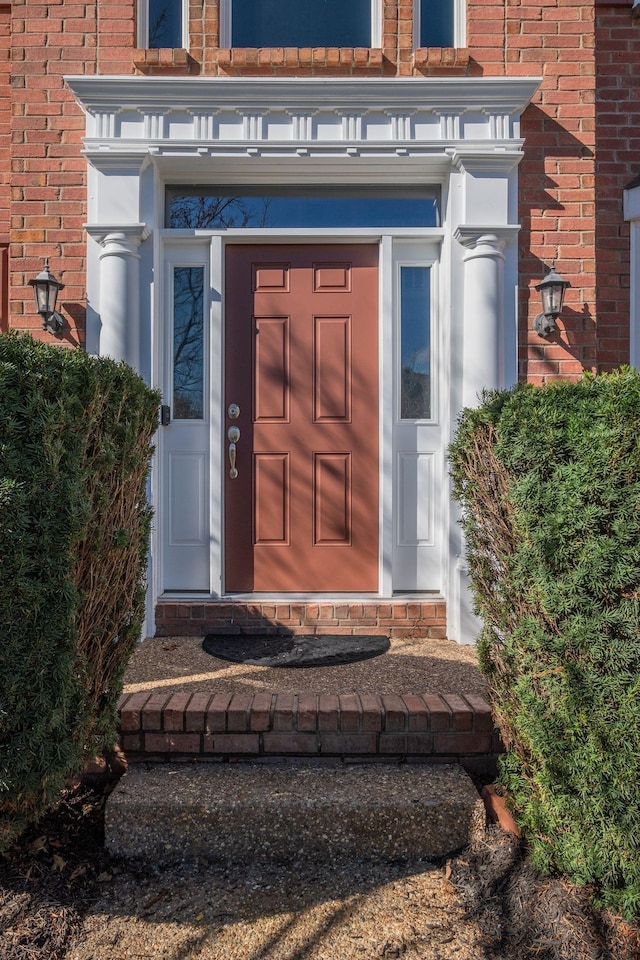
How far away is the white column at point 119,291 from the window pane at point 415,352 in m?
1.53

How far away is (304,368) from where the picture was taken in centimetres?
343

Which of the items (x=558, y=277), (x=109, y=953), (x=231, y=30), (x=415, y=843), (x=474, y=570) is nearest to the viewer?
(x=109, y=953)

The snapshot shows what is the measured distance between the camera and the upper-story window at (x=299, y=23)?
3.39 meters

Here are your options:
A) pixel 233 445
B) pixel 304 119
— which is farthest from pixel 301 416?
pixel 304 119

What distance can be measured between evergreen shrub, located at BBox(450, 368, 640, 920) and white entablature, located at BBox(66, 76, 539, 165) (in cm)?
215

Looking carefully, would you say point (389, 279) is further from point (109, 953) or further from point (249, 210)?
point (109, 953)

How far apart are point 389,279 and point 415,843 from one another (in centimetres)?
278

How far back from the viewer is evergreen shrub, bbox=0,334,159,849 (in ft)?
5.05

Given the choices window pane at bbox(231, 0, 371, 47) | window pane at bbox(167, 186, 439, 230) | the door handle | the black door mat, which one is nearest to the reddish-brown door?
the door handle

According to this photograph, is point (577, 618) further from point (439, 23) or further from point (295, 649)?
point (439, 23)

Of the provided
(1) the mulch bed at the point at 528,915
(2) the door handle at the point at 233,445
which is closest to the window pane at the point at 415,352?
(2) the door handle at the point at 233,445

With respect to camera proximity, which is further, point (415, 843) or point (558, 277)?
point (558, 277)

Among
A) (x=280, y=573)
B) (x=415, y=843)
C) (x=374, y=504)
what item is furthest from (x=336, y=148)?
(x=415, y=843)

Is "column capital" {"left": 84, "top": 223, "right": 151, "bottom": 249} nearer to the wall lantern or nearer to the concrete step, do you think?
the wall lantern
